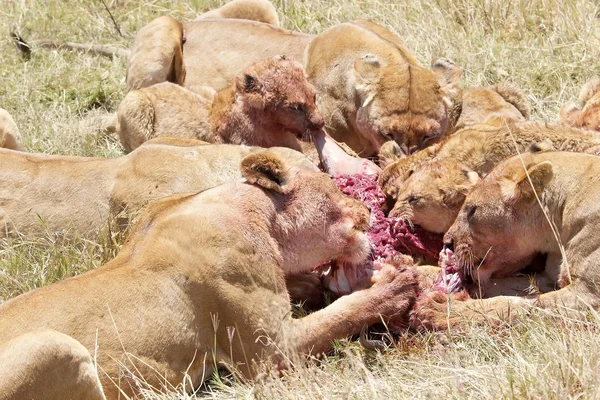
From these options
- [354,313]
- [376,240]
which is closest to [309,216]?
[354,313]

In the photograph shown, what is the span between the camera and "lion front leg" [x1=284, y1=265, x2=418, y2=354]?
5723 mm

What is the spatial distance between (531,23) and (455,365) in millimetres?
6061

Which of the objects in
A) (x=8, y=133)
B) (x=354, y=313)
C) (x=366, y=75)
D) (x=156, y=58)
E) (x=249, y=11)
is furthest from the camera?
(x=249, y=11)

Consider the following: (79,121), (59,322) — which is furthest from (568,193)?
(79,121)

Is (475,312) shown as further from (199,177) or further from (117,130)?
(117,130)

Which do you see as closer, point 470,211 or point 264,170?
point 264,170

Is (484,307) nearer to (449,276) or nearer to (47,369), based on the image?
(449,276)

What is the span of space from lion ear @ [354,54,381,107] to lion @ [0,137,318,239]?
56.4 inches

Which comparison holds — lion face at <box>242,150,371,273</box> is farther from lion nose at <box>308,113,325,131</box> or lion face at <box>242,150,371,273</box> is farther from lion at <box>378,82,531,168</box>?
lion at <box>378,82,531,168</box>

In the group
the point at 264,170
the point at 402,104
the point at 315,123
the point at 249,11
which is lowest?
the point at 249,11

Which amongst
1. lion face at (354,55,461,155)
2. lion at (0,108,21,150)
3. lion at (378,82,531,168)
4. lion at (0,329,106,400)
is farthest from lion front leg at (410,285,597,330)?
lion at (0,108,21,150)

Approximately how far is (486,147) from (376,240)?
3.52 feet

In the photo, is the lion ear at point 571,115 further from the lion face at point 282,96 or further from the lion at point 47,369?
the lion at point 47,369

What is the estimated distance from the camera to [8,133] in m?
8.74
